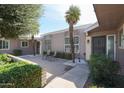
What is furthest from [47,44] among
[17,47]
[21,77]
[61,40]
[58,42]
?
[21,77]

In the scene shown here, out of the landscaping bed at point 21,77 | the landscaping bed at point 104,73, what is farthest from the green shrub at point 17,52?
the landscaping bed at point 104,73

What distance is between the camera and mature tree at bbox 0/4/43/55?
25.3 ft

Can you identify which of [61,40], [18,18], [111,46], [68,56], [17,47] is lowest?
[68,56]

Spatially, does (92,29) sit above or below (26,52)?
above

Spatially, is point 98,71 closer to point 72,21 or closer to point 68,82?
point 68,82

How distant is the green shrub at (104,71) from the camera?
633cm

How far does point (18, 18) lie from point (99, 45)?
6563 mm

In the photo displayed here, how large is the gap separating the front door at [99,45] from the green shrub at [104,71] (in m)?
5.23

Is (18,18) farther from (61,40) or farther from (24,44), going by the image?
(24,44)

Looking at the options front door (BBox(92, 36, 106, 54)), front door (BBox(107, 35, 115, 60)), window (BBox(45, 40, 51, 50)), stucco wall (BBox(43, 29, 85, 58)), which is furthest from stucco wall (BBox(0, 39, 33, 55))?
front door (BBox(107, 35, 115, 60))

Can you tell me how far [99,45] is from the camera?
40.4 feet
